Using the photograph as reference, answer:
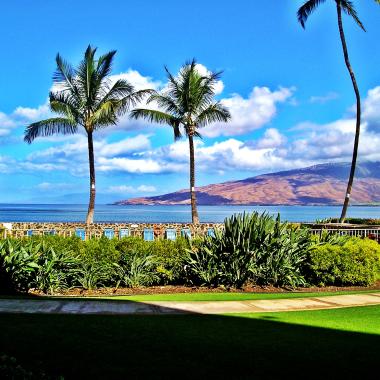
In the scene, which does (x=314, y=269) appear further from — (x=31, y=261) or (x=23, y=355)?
(x=23, y=355)

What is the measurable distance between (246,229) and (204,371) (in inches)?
280

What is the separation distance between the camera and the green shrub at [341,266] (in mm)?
12102

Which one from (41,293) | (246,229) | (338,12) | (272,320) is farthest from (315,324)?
(338,12)

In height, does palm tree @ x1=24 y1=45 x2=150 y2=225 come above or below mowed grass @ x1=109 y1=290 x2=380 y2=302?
above

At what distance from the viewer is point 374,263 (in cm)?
1234

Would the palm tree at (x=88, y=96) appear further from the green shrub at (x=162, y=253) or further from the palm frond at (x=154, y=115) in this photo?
the green shrub at (x=162, y=253)

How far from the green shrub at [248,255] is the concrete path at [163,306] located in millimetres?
2209

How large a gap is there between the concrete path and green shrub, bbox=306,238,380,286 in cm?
261

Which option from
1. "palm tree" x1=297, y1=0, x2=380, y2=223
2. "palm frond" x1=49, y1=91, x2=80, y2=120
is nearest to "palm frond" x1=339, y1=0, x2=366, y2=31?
"palm tree" x1=297, y1=0, x2=380, y2=223

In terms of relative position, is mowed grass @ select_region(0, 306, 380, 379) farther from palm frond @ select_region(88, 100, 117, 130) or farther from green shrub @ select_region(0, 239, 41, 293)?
palm frond @ select_region(88, 100, 117, 130)

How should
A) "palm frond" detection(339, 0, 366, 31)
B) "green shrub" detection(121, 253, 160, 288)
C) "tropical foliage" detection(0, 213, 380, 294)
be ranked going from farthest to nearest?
"palm frond" detection(339, 0, 366, 31), "green shrub" detection(121, 253, 160, 288), "tropical foliage" detection(0, 213, 380, 294)

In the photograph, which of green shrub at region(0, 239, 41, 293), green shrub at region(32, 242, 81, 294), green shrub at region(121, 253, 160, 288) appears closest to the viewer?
green shrub at region(0, 239, 41, 293)

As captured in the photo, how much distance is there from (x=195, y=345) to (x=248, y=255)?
5949mm

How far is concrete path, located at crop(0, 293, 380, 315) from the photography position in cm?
781
